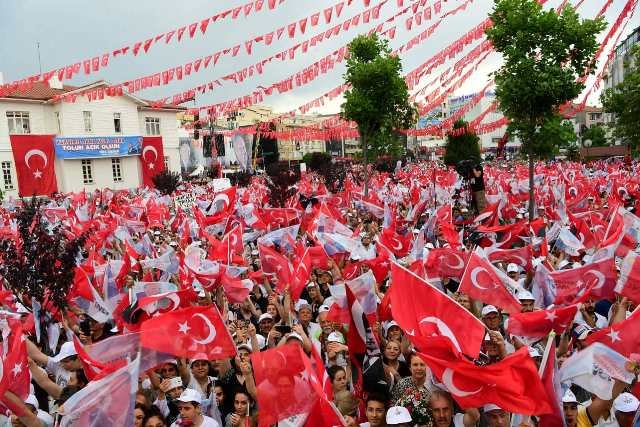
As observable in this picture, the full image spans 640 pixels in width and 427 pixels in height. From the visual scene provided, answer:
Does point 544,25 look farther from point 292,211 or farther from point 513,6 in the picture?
point 292,211

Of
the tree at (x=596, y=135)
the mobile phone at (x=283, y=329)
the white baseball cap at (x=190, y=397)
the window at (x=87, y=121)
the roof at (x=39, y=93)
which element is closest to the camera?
the white baseball cap at (x=190, y=397)

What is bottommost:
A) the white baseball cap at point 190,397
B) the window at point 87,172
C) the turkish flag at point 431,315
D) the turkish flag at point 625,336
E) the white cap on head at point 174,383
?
the white cap on head at point 174,383

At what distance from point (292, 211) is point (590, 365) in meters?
10.5

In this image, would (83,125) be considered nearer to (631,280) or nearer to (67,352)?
(67,352)

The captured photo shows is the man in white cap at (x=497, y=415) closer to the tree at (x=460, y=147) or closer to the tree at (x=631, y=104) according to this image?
the tree at (x=631, y=104)

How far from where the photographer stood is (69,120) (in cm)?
4088

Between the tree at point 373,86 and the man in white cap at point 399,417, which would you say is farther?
the tree at point 373,86

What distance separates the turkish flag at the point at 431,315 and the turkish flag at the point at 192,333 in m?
1.78

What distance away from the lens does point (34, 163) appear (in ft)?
130

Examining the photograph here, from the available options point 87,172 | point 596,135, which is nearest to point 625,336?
point 87,172

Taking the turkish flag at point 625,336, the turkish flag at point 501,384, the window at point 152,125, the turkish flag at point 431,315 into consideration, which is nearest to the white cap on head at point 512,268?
the turkish flag at point 625,336

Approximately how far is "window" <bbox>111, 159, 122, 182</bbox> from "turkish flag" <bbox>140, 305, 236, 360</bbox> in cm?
4085

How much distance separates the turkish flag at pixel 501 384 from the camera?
4309 mm

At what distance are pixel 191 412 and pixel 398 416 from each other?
1709 mm
